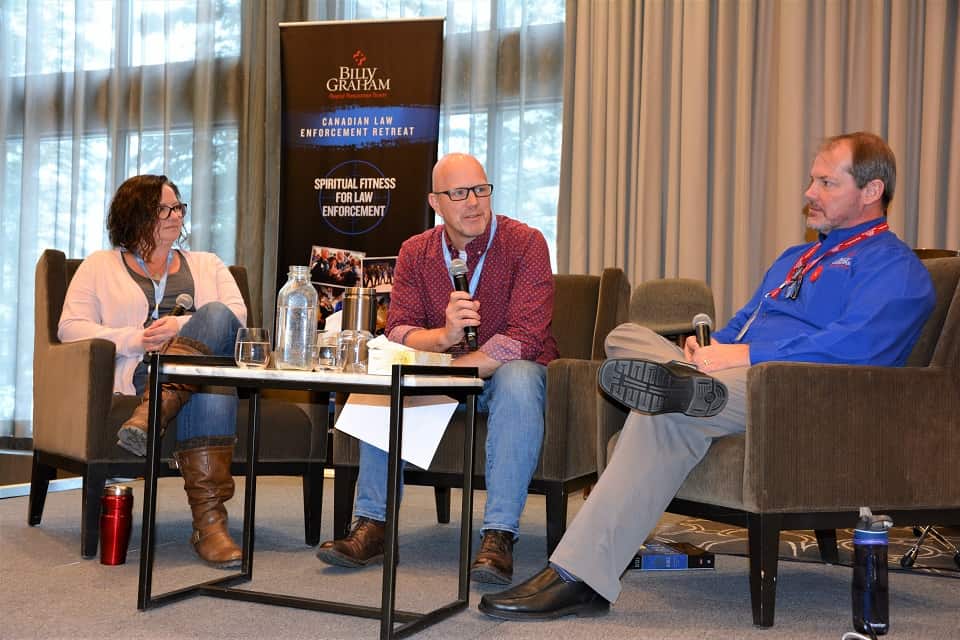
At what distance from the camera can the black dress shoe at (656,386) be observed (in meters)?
2.00

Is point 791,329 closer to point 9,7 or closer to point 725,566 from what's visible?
point 725,566

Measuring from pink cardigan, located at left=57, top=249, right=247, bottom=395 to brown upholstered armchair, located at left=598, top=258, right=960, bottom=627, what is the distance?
5.41ft

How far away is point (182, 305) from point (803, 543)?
1.99m

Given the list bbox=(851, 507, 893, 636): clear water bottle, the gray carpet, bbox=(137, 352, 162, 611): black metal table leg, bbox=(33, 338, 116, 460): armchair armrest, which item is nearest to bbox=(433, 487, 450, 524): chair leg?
the gray carpet

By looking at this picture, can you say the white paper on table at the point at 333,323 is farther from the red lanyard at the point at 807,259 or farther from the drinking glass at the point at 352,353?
the red lanyard at the point at 807,259

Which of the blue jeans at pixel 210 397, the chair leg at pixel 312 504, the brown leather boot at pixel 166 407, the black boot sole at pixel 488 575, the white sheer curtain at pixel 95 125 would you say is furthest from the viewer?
the white sheer curtain at pixel 95 125

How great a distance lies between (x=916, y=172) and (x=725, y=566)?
218 centimetres

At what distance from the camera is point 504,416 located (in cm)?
244

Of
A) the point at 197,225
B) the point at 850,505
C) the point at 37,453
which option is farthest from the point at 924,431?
the point at 197,225

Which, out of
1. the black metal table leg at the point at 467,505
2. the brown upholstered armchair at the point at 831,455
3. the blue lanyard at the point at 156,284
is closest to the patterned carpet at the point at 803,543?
the brown upholstered armchair at the point at 831,455

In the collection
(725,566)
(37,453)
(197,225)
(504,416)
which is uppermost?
(197,225)

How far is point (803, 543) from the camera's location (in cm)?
304

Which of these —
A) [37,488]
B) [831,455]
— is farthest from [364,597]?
[37,488]

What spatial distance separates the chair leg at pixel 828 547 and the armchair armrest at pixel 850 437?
594mm
